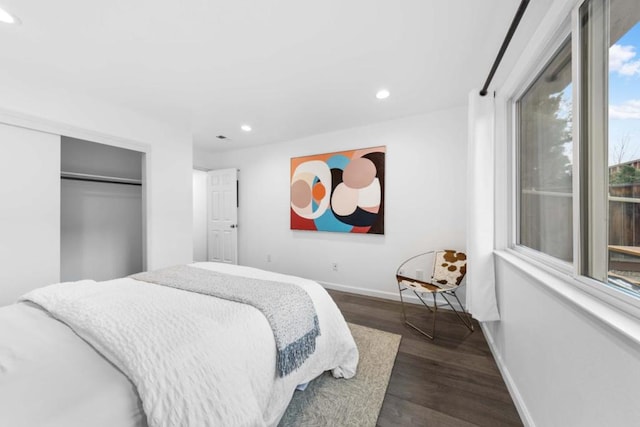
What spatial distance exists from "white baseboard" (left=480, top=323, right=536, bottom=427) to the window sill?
2.49ft

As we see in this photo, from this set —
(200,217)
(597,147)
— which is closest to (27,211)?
(200,217)

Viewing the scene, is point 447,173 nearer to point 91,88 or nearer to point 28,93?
point 91,88

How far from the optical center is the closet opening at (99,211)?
2.83 m

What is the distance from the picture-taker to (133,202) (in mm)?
3432

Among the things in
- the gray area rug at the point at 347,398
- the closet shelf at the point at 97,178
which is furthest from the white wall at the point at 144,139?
the gray area rug at the point at 347,398

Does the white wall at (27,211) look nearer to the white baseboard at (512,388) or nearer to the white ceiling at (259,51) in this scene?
the white ceiling at (259,51)

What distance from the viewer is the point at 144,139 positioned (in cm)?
280

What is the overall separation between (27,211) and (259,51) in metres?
2.41

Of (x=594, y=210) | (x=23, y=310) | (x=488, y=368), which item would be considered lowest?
(x=488, y=368)

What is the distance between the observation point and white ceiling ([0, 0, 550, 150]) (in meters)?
1.43

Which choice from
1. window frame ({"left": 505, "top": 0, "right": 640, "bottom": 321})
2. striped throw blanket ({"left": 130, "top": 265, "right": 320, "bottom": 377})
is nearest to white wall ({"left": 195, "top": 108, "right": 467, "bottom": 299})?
window frame ({"left": 505, "top": 0, "right": 640, "bottom": 321})

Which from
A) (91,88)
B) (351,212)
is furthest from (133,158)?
(351,212)

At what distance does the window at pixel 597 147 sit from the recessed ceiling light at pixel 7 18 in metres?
3.10

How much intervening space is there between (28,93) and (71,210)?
1344mm
